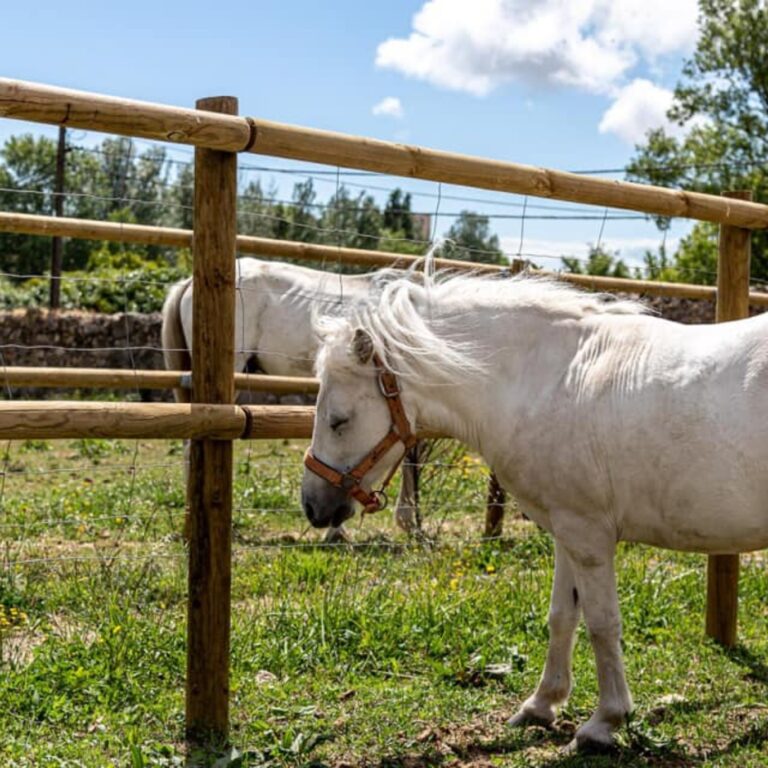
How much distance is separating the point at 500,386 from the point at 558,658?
111 centimetres

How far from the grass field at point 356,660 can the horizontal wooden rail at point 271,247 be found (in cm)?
170

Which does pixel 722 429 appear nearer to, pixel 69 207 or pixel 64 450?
pixel 64 450

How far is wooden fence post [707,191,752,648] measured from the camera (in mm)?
4867

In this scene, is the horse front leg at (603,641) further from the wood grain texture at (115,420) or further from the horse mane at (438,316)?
Result: the wood grain texture at (115,420)

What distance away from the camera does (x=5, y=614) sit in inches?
178

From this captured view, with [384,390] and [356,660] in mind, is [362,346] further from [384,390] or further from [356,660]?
[356,660]

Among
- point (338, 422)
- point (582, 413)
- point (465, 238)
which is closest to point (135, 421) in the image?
point (338, 422)

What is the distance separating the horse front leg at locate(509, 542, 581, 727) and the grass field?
0.08 metres

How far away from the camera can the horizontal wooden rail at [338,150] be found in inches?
117

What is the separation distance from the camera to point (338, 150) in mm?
3580

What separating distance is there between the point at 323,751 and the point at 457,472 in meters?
4.42

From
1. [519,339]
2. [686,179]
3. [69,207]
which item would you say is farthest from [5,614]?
[69,207]

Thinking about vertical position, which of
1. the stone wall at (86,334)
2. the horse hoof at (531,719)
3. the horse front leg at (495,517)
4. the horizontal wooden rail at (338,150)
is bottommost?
the horse hoof at (531,719)

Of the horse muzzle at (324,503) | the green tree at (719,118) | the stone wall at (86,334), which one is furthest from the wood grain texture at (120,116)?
the green tree at (719,118)
